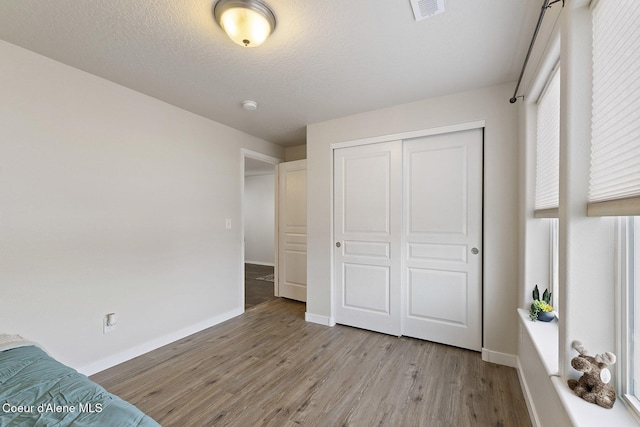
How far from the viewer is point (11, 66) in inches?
72.3

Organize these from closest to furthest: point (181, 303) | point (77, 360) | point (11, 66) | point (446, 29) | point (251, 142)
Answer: point (446, 29)
point (11, 66)
point (77, 360)
point (181, 303)
point (251, 142)

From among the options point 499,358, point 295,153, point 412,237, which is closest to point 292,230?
point 295,153

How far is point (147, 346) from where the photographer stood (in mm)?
2551

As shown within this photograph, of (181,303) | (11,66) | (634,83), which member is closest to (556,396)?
(634,83)

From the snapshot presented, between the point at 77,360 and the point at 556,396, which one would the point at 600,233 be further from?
the point at 77,360

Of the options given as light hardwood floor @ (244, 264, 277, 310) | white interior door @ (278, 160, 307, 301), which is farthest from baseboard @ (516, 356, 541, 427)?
light hardwood floor @ (244, 264, 277, 310)

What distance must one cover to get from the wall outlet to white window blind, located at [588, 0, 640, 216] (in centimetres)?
326

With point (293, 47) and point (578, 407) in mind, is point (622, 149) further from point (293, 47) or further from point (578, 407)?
point (293, 47)

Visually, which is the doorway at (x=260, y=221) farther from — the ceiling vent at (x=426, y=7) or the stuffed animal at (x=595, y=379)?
the stuffed animal at (x=595, y=379)

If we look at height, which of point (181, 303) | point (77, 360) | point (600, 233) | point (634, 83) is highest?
point (634, 83)

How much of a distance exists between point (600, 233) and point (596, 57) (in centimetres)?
74

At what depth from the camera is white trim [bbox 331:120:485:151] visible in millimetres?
2488

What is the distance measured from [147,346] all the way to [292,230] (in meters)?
2.29

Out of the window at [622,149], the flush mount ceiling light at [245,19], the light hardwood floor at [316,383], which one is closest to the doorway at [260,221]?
the light hardwood floor at [316,383]
